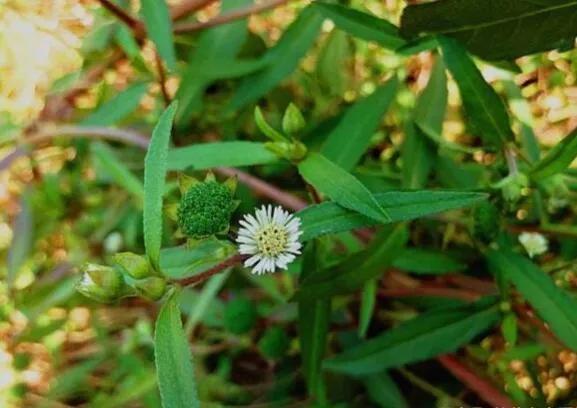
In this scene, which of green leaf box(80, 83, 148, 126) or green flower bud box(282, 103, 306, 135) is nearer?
green flower bud box(282, 103, 306, 135)

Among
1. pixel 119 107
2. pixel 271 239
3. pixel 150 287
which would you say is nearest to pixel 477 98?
pixel 271 239

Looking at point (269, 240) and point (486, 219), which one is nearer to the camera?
point (269, 240)

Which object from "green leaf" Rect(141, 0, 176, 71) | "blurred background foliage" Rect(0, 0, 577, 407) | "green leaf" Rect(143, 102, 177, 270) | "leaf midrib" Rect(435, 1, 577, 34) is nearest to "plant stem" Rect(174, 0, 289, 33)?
"blurred background foliage" Rect(0, 0, 577, 407)

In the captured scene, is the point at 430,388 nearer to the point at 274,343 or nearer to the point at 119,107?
the point at 274,343

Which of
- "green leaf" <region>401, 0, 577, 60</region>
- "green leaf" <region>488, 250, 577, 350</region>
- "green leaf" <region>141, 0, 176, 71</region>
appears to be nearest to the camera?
"green leaf" <region>401, 0, 577, 60</region>

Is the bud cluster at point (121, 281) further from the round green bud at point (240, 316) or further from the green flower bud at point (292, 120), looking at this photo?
the round green bud at point (240, 316)

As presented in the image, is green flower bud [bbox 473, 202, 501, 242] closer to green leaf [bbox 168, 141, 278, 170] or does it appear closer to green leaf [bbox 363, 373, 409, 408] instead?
green leaf [bbox 168, 141, 278, 170]
